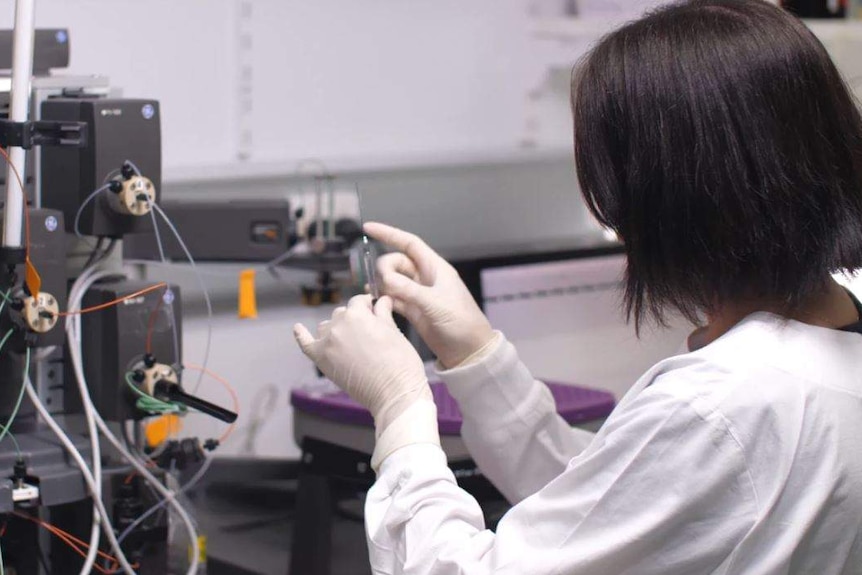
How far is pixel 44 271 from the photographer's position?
1271mm

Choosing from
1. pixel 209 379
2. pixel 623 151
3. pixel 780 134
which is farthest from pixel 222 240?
pixel 780 134

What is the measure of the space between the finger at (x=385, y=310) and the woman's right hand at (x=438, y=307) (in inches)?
3.3

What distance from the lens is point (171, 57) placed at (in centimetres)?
Answer: 209

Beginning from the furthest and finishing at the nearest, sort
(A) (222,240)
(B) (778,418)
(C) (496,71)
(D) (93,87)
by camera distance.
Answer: (C) (496,71)
(A) (222,240)
(D) (93,87)
(B) (778,418)

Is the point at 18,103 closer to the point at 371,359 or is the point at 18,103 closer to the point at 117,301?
the point at 117,301

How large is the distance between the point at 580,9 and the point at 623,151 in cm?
170

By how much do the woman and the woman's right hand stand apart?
0.99 ft

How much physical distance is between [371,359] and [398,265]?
0.91 feet

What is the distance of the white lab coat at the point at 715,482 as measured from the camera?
3.20 feet

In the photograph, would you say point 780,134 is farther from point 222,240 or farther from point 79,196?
point 222,240

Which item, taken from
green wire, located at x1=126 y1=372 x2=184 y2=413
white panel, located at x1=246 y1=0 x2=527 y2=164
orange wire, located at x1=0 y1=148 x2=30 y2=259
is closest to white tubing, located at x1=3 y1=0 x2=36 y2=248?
orange wire, located at x1=0 y1=148 x2=30 y2=259

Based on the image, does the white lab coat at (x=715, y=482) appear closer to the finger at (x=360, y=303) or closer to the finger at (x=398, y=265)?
the finger at (x=360, y=303)

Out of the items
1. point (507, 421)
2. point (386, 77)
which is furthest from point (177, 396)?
point (386, 77)

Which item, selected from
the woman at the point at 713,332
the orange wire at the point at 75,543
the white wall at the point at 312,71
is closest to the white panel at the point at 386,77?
the white wall at the point at 312,71
